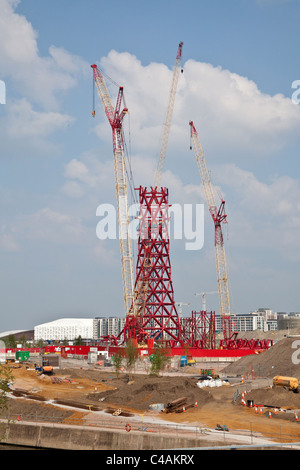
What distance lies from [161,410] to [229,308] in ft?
336

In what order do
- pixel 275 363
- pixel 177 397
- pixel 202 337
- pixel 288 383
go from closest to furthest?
pixel 177 397 < pixel 288 383 < pixel 275 363 < pixel 202 337

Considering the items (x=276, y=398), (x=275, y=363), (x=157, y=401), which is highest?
(x=275, y=363)

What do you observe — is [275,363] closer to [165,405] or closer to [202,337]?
[165,405]

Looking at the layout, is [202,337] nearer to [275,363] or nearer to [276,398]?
[275,363]

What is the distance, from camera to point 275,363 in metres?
81.6

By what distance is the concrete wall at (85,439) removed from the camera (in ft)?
127

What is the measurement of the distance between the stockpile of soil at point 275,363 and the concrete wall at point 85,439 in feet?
128

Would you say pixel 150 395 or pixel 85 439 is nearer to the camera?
pixel 85 439

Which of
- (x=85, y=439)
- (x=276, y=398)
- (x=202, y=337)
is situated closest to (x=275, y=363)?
(x=276, y=398)

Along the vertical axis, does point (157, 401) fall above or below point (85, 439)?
above

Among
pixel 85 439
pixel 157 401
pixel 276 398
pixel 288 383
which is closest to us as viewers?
pixel 85 439

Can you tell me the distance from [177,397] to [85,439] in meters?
17.2

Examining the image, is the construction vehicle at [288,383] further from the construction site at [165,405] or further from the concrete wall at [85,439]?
the concrete wall at [85,439]

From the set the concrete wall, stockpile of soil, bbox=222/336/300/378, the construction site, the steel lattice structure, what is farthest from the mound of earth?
the steel lattice structure
